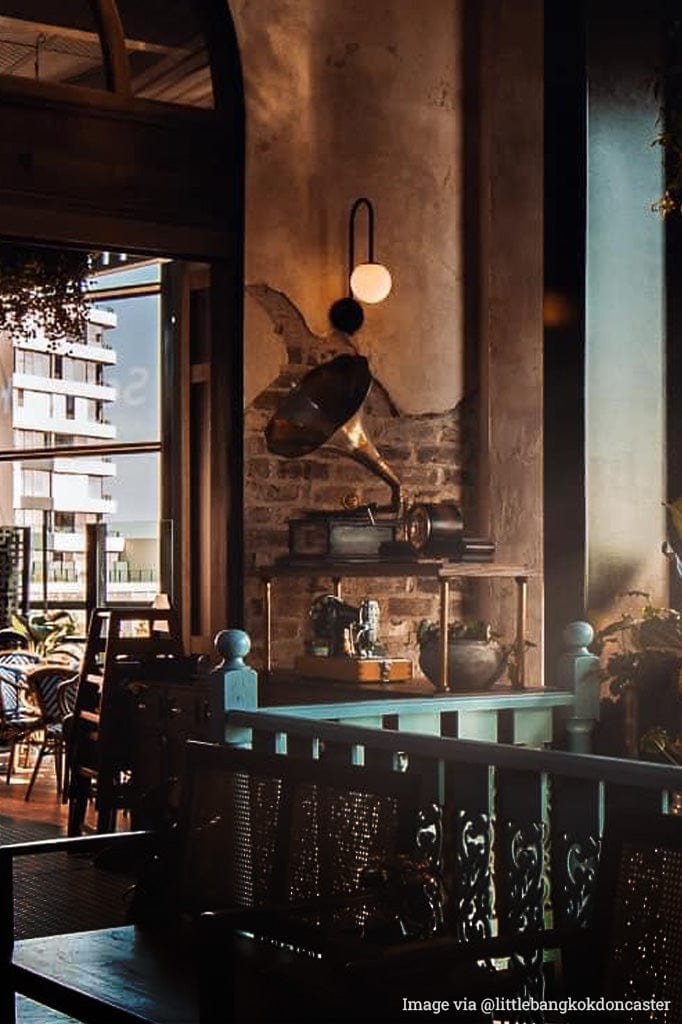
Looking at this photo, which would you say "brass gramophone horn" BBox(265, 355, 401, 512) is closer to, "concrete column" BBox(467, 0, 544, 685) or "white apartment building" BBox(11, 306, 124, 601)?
"concrete column" BBox(467, 0, 544, 685)

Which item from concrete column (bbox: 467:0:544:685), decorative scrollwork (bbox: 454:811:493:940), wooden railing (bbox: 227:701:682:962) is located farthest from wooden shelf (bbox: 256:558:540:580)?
decorative scrollwork (bbox: 454:811:493:940)

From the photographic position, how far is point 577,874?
340cm

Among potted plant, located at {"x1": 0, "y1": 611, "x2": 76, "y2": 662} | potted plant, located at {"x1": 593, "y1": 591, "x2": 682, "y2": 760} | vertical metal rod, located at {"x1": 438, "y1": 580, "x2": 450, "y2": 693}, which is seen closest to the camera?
vertical metal rod, located at {"x1": 438, "y1": 580, "x2": 450, "y2": 693}

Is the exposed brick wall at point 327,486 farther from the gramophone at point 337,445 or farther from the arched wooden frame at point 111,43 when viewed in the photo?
the arched wooden frame at point 111,43

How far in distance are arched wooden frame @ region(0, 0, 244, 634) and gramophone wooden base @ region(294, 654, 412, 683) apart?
90 cm

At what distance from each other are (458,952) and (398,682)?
336 centimetres

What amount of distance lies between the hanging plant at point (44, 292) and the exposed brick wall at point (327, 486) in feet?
12.7

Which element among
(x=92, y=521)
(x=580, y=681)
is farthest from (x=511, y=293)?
(x=92, y=521)

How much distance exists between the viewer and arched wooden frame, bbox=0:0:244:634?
22.3 ft

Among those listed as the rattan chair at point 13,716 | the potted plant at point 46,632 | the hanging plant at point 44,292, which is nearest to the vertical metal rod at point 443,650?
the rattan chair at point 13,716

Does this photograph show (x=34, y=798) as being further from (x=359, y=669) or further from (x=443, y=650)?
(x=443, y=650)

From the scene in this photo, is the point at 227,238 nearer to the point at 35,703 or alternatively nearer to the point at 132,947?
the point at 35,703

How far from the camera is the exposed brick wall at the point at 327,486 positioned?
7270 millimetres

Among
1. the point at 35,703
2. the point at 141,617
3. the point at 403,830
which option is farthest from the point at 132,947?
the point at 35,703
